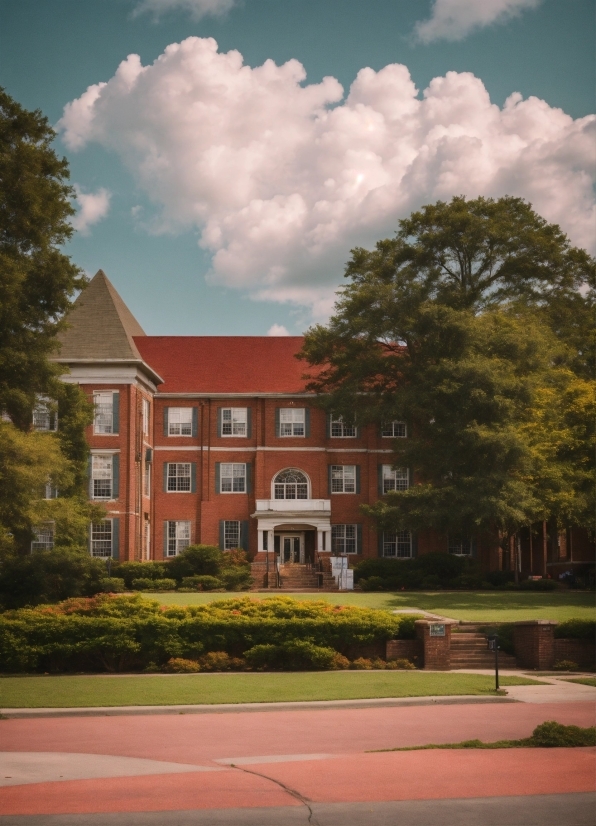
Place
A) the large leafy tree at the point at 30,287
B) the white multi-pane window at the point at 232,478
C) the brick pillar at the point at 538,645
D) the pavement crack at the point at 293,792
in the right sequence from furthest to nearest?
the white multi-pane window at the point at 232,478 < the large leafy tree at the point at 30,287 < the brick pillar at the point at 538,645 < the pavement crack at the point at 293,792

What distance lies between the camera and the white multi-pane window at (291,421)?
50903 mm

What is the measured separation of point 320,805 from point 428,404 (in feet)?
115

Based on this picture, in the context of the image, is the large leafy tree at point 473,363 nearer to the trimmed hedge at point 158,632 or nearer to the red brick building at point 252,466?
the red brick building at point 252,466

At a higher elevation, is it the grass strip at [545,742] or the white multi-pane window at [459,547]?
the white multi-pane window at [459,547]

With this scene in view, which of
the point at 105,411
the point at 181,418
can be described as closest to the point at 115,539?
the point at 105,411

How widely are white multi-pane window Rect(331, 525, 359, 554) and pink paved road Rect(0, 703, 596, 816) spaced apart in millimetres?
33566

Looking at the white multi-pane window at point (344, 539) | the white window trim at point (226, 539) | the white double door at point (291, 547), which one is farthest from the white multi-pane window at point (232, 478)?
the white multi-pane window at point (344, 539)

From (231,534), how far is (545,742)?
3852 centimetres

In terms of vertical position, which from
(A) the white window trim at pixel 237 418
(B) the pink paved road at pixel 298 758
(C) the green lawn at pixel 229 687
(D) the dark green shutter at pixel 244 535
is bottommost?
(C) the green lawn at pixel 229 687

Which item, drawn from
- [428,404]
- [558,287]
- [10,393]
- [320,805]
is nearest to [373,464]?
[428,404]

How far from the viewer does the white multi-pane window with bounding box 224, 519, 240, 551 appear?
49625mm

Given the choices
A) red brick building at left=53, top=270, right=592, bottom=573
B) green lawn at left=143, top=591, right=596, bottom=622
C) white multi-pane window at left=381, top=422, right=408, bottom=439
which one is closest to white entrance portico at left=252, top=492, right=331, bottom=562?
red brick building at left=53, top=270, right=592, bottom=573

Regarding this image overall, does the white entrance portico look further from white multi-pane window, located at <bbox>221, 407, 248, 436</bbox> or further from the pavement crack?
the pavement crack

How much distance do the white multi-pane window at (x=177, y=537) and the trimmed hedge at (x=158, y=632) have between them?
2501 cm
